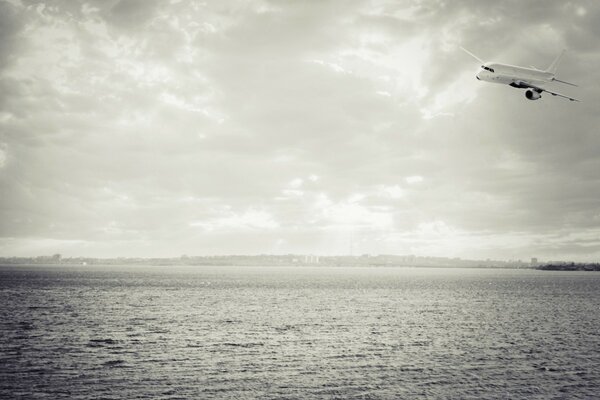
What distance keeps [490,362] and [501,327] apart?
34.4 metres

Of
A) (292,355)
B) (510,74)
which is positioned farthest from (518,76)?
(292,355)

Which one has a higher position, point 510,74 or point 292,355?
point 510,74

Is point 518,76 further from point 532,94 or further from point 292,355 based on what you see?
point 292,355

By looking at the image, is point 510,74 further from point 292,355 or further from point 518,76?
point 292,355

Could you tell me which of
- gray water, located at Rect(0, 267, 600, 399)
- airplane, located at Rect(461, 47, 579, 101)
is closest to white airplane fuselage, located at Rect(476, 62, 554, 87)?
airplane, located at Rect(461, 47, 579, 101)

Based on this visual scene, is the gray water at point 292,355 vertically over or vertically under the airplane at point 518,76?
under

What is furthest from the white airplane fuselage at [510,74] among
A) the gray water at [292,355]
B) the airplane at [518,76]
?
the gray water at [292,355]

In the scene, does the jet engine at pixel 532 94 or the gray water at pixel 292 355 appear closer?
the gray water at pixel 292 355

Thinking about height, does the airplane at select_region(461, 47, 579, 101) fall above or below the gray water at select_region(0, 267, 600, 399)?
above

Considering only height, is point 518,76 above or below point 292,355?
above

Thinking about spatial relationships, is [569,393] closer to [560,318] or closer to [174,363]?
[174,363]

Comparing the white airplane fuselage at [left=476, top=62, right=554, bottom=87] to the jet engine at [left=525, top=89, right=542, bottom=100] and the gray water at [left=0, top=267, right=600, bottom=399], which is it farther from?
the gray water at [left=0, top=267, right=600, bottom=399]

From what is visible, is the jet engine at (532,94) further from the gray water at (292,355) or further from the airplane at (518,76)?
the gray water at (292,355)

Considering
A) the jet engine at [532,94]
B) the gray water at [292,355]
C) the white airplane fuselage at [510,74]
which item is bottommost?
the gray water at [292,355]
